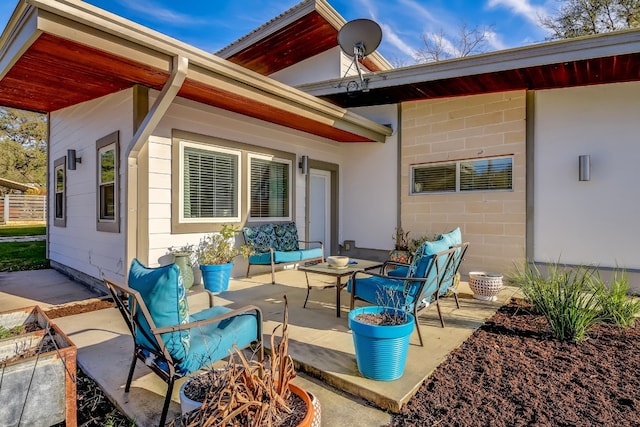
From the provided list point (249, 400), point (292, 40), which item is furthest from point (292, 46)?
point (249, 400)

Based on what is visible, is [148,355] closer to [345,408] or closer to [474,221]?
[345,408]

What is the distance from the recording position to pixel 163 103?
4.14m

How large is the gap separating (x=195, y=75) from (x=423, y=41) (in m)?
13.4

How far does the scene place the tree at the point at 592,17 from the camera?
10156 millimetres

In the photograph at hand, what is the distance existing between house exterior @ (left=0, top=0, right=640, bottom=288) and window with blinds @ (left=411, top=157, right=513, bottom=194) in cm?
3

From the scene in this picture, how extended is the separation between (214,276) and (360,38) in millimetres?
4806

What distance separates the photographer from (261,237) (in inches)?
248

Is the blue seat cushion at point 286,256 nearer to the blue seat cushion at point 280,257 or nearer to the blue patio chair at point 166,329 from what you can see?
the blue seat cushion at point 280,257

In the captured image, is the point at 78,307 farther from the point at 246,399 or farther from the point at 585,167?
the point at 585,167

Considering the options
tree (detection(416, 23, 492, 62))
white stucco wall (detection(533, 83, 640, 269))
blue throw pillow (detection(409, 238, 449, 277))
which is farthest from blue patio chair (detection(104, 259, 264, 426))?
tree (detection(416, 23, 492, 62))

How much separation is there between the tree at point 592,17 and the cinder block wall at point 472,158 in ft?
24.5

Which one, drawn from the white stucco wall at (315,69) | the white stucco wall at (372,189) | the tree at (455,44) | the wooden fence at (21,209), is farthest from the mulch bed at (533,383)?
the wooden fence at (21,209)

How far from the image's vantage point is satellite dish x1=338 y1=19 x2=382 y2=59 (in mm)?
6220

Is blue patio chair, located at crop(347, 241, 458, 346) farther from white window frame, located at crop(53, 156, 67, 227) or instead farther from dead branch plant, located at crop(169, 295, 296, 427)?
white window frame, located at crop(53, 156, 67, 227)
